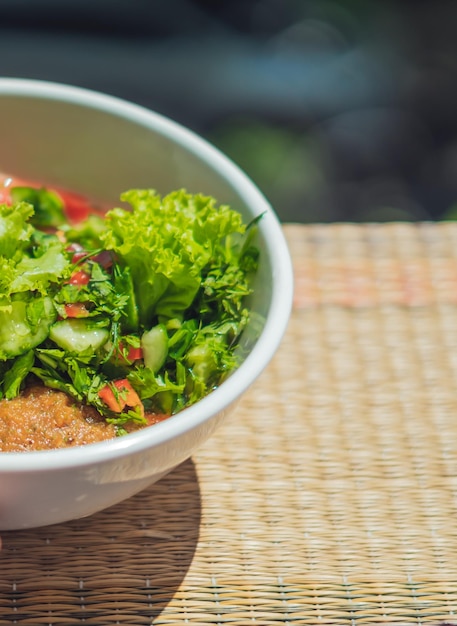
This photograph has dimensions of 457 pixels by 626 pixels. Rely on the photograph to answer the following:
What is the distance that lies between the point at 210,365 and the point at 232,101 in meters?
2.49

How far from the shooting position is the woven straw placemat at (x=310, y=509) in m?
1.34

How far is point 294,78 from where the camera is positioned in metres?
3.78

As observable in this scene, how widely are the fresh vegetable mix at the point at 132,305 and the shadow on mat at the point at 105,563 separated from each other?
225 mm

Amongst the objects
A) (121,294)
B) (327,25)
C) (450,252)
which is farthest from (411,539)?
(327,25)

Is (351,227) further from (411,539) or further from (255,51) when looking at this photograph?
(255,51)

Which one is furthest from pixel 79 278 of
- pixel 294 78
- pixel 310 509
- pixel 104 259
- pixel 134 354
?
pixel 294 78

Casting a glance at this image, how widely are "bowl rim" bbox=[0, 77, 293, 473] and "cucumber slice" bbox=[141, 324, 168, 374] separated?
14 centimetres

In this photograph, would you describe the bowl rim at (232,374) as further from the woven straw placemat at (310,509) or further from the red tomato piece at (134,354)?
the woven straw placemat at (310,509)

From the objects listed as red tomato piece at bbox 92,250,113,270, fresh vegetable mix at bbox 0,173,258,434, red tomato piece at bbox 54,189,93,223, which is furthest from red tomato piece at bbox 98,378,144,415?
red tomato piece at bbox 54,189,93,223

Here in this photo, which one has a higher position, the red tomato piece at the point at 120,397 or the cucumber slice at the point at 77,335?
the cucumber slice at the point at 77,335

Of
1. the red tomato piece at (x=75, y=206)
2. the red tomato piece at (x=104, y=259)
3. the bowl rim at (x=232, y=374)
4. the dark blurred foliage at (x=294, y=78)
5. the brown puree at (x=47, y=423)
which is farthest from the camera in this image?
the dark blurred foliage at (x=294, y=78)

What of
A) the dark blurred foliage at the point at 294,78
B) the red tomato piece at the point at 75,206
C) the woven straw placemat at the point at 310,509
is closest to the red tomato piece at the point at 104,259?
the red tomato piece at the point at 75,206

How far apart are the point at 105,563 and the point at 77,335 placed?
0.37 metres

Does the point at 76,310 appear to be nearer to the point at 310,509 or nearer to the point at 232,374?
the point at 232,374
